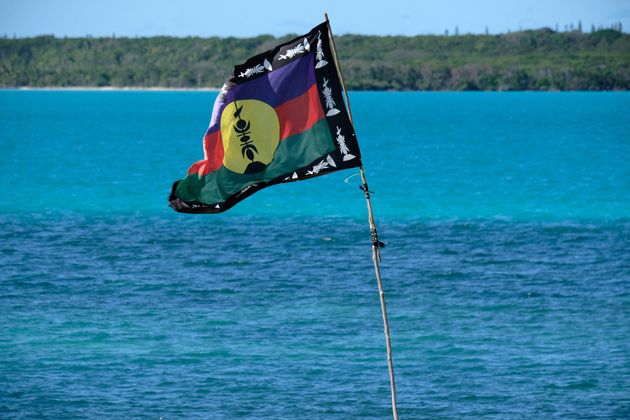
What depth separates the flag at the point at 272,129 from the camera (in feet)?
56.6

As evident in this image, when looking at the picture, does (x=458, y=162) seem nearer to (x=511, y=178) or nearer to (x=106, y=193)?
(x=511, y=178)

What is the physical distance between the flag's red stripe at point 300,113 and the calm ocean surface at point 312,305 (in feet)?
30.6

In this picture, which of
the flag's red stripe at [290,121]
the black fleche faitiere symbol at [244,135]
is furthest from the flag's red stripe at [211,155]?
the black fleche faitiere symbol at [244,135]

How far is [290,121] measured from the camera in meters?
17.5

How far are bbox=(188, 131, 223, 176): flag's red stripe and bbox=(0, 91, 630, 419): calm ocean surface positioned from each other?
893cm

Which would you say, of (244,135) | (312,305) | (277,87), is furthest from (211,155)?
(312,305)

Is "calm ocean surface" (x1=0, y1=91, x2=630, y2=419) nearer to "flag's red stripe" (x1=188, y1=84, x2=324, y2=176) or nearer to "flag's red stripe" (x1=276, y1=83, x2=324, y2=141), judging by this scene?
"flag's red stripe" (x1=188, y1=84, x2=324, y2=176)

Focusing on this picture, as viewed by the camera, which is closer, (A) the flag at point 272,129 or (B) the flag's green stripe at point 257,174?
(A) the flag at point 272,129

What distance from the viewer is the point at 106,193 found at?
70.6 m

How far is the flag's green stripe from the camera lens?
1739 centimetres

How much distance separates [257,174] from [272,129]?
2.19ft

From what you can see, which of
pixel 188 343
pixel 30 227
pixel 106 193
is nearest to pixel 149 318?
pixel 188 343

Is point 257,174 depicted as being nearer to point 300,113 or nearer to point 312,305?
point 300,113

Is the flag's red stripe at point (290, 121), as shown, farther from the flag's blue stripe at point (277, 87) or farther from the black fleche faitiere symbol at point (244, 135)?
the black fleche faitiere symbol at point (244, 135)
